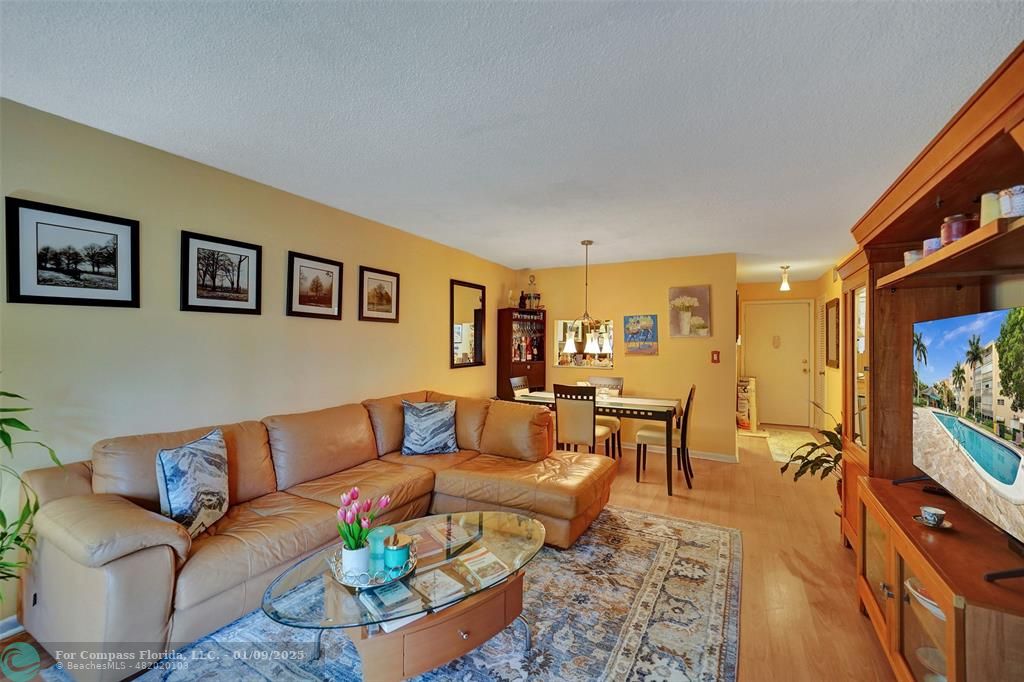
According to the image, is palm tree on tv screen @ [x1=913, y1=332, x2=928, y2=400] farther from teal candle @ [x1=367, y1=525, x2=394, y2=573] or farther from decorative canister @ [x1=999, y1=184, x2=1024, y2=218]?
teal candle @ [x1=367, y1=525, x2=394, y2=573]

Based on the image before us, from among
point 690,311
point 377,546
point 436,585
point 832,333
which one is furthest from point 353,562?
point 832,333

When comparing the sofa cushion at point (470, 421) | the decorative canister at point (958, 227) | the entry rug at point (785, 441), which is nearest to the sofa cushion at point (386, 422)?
the sofa cushion at point (470, 421)

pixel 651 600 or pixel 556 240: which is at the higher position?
pixel 556 240

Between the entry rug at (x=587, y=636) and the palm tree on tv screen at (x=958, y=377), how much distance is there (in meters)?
1.37

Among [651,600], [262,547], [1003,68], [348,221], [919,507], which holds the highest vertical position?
[348,221]

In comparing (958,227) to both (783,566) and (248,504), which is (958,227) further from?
(248,504)

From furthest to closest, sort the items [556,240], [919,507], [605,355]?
[605,355]
[556,240]
[919,507]

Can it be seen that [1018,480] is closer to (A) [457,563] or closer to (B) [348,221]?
(A) [457,563]

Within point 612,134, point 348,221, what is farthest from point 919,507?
point 348,221

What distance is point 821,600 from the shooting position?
2119 millimetres

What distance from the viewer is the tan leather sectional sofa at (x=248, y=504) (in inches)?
61.6

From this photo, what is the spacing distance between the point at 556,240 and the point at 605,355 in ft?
6.02

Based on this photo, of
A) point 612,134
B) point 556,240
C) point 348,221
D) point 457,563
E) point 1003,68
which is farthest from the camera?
point 556,240

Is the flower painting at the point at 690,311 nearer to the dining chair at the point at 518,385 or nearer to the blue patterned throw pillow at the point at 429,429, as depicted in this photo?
the dining chair at the point at 518,385
